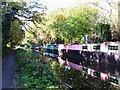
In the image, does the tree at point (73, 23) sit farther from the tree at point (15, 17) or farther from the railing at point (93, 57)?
the railing at point (93, 57)

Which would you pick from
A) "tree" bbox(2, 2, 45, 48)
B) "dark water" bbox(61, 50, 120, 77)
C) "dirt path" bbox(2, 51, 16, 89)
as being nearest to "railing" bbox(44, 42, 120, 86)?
"dark water" bbox(61, 50, 120, 77)

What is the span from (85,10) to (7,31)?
1134 mm

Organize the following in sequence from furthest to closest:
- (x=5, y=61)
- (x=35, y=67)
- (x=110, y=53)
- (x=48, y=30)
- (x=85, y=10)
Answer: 1. (x=110, y=53)
2. (x=85, y=10)
3. (x=48, y=30)
4. (x=5, y=61)
5. (x=35, y=67)

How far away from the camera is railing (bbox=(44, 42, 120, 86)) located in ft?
12.7

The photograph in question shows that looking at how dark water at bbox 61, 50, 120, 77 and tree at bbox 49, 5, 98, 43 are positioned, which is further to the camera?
dark water at bbox 61, 50, 120, 77

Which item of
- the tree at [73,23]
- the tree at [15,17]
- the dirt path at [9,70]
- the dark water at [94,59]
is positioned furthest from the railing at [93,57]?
the dirt path at [9,70]

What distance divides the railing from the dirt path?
75 centimetres

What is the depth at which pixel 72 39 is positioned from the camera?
134 inches

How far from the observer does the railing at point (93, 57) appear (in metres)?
3.86

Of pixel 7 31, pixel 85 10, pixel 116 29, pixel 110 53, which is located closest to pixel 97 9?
pixel 85 10

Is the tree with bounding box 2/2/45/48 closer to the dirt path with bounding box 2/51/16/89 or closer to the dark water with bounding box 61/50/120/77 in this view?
the dirt path with bounding box 2/51/16/89

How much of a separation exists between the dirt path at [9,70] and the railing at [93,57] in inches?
29.6

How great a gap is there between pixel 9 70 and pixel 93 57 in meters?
2.22

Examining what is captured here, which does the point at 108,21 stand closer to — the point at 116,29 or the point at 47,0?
the point at 116,29
